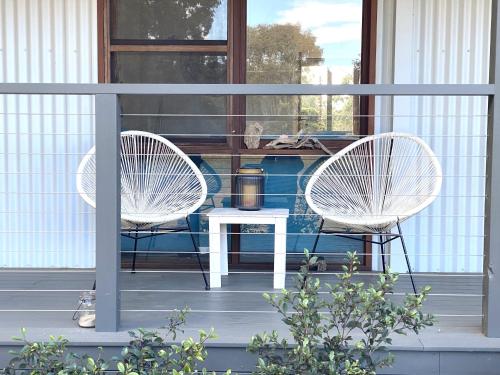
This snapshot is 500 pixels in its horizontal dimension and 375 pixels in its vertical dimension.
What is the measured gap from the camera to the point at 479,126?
4.03 meters

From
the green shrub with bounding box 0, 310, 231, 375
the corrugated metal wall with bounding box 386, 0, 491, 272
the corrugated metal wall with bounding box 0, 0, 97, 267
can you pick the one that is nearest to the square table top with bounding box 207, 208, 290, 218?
the corrugated metal wall with bounding box 386, 0, 491, 272

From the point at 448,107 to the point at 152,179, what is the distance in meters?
1.95

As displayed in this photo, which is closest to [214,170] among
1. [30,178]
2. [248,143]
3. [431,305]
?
[248,143]

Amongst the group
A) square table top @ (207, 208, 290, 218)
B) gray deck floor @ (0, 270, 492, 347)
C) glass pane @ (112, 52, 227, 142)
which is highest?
glass pane @ (112, 52, 227, 142)

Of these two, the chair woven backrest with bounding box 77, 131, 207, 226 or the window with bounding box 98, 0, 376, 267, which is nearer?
the chair woven backrest with bounding box 77, 131, 207, 226

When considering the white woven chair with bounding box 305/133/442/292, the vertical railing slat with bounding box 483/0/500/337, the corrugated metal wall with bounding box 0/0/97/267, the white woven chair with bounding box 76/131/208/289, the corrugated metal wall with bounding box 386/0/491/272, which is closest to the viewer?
the vertical railing slat with bounding box 483/0/500/337

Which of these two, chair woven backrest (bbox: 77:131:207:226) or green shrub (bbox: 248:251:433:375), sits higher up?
chair woven backrest (bbox: 77:131:207:226)

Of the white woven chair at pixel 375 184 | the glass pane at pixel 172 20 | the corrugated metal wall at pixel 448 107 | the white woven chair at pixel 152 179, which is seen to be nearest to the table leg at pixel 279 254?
the white woven chair at pixel 375 184

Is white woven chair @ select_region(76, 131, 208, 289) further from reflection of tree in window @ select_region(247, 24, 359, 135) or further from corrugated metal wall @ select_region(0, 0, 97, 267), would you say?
reflection of tree in window @ select_region(247, 24, 359, 135)

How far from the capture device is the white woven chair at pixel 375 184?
3.55 meters

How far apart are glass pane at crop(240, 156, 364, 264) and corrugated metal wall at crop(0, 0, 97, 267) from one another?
3.58 ft

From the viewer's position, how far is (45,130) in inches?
165

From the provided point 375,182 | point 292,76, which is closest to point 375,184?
point 375,182

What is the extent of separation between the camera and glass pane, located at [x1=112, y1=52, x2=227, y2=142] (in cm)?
419
